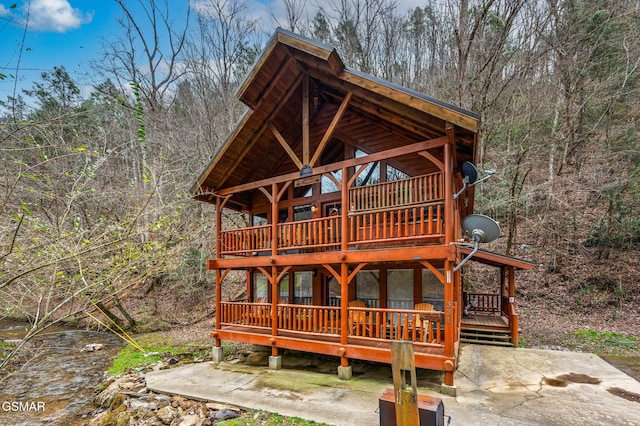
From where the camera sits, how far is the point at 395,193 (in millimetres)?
7930

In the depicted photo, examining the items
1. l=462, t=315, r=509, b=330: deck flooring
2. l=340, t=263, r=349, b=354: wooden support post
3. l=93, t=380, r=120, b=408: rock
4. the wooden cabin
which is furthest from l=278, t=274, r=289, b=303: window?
l=462, t=315, r=509, b=330: deck flooring

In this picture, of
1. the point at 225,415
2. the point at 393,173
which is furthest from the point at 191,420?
the point at 393,173

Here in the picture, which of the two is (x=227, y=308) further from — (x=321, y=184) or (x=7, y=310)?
(x=7, y=310)

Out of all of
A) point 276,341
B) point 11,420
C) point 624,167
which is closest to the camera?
point 11,420

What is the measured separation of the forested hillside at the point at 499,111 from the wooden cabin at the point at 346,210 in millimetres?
2808

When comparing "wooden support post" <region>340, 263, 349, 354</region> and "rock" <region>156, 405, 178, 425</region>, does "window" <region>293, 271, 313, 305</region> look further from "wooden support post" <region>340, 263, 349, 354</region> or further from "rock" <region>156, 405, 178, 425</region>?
"rock" <region>156, 405, 178, 425</region>

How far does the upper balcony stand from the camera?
699 cm

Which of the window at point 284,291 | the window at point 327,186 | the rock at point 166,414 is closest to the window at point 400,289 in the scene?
the window at point 327,186

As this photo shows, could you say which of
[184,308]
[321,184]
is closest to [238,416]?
[321,184]

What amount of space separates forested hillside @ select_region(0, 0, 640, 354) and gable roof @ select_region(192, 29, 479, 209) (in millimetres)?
2718

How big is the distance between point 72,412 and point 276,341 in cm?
477

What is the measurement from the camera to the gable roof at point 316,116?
701cm

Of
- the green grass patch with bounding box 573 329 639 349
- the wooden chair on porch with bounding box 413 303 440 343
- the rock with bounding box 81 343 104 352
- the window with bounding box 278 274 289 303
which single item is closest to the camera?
the wooden chair on porch with bounding box 413 303 440 343

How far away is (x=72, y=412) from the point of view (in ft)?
24.1
